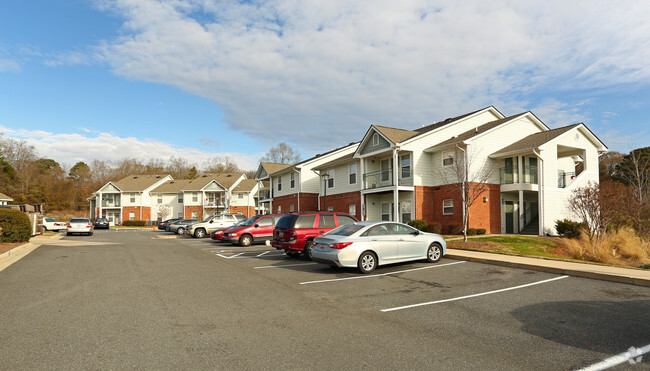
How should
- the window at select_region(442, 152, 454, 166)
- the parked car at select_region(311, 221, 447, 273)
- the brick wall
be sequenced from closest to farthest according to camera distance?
the parked car at select_region(311, 221, 447, 273) → the window at select_region(442, 152, 454, 166) → the brick wall

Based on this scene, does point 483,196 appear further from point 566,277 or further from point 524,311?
point 524,311

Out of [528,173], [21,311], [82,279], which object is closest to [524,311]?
[21,311]

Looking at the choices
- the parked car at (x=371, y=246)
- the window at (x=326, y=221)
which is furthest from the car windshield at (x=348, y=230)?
the window at (x=326, y=221)

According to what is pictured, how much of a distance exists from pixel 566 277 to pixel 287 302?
22.8 feet

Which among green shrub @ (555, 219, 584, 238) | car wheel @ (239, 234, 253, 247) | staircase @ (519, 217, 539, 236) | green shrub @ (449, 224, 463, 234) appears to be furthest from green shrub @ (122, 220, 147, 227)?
green shrub @ (555, 219, 584, 238)

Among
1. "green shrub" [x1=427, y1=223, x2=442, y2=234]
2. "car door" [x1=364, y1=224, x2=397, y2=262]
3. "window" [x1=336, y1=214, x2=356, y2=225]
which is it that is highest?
"window" [x1=336, y1=214, x2=356, y2=225]

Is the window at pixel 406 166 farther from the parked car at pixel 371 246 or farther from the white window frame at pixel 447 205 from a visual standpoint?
the parked car at pixel 371 246

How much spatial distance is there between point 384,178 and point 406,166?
1.90m

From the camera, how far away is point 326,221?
15031mm

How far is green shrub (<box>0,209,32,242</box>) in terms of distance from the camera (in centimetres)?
1939

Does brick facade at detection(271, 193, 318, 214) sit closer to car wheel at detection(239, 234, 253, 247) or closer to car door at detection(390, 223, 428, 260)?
car wheel at detection(239, 234, 253, 247)

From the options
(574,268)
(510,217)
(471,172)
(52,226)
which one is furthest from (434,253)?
(52,226)

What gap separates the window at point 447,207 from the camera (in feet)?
82.4

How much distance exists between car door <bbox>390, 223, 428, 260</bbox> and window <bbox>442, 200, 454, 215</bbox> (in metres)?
13.6
